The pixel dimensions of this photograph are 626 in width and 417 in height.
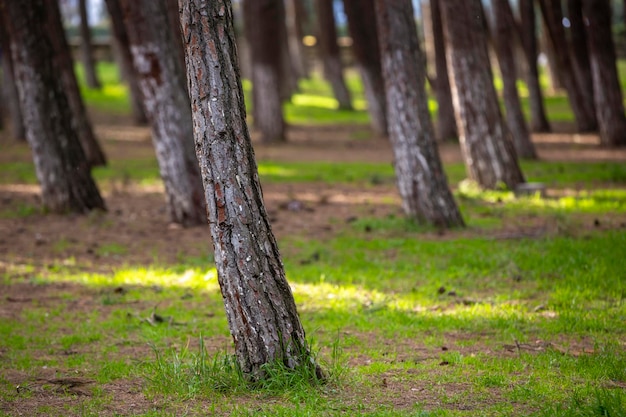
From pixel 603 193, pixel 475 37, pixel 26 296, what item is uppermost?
pixel 475 37

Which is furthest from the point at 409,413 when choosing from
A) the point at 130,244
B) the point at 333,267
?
the point at 130,244

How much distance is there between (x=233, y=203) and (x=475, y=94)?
8.27 m

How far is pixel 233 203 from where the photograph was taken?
508 centimetres

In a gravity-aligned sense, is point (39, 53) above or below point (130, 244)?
above

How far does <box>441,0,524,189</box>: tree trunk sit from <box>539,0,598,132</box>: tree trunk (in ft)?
28.3

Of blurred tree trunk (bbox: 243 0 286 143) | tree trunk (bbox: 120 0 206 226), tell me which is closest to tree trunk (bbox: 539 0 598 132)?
blurred tree trunk (bbox: 243 0 286 143)

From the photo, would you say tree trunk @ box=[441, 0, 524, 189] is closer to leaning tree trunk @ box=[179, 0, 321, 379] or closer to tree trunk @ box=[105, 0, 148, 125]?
tree trunk @ box=[105, 0, 148, 125]

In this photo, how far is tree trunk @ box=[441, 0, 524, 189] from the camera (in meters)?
12.6

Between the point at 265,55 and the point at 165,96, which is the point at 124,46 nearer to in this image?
the point at 265,55

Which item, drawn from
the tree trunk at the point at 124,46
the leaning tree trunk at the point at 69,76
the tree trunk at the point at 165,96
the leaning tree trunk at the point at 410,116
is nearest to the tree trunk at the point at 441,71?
the tree trunk at the point at 124,46

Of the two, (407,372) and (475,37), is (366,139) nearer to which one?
(475,37)

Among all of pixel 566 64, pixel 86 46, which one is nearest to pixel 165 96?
pixel 566 64

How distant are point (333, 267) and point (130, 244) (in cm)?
300

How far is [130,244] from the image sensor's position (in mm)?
10469
